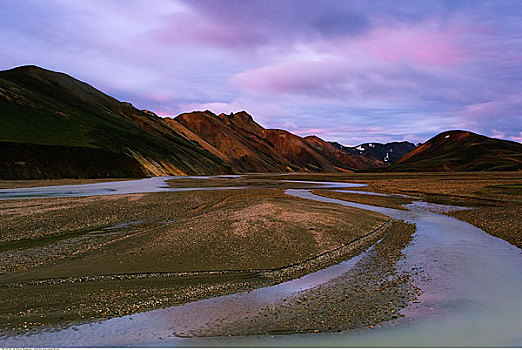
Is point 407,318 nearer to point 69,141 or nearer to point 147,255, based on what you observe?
point 147,255

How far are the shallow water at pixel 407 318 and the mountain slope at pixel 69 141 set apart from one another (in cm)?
9621

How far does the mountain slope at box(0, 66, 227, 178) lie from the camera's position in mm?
98062

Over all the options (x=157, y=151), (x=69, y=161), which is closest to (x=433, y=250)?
(x=69, y=161)

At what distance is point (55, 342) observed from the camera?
8984 millimetres

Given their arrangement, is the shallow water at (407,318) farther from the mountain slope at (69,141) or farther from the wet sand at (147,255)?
the mountain slope at (69,141)

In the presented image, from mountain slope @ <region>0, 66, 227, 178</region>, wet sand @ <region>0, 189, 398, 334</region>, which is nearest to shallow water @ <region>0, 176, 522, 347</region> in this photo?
wet sand @ <region>0, 189, 398, 334</region>

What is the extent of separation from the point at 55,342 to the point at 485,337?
12071 mm

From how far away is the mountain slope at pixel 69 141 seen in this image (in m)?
98.1

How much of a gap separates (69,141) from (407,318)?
434 feet

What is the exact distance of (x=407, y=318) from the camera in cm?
1073

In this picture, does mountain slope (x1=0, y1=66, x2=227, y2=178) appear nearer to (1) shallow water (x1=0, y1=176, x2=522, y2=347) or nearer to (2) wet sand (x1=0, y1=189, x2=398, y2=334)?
(2) wet sand (x1=0, y1=189, x2=398, y2=334)

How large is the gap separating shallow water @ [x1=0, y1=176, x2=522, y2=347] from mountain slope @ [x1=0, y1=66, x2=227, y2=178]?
9621 centimetres

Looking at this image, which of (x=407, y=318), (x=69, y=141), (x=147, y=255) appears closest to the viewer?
(x=407, y=318)

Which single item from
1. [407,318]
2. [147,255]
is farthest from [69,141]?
[407,318]
